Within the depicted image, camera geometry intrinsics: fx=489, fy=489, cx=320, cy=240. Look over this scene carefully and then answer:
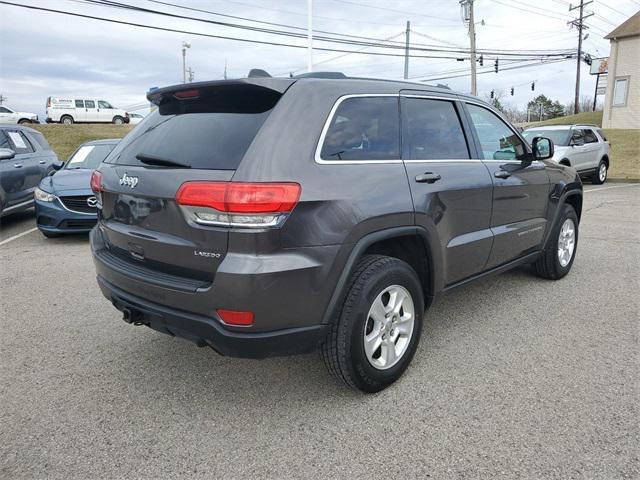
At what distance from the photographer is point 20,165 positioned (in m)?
8.45

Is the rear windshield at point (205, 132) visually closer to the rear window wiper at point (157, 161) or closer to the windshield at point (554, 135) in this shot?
the rear window wiper at point (157, 161)

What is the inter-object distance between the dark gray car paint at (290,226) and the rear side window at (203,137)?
0.24ft

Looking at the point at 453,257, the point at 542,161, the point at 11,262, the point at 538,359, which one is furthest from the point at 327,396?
the point at 11,262

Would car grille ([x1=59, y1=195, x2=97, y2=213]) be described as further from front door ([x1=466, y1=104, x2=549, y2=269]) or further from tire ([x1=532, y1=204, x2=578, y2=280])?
tire ([x1=532, y1=204, x2=578, y2=280])

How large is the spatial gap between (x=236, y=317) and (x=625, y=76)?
112ft

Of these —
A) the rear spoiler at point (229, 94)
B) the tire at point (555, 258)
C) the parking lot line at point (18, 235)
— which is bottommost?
the parking lot line at point (18, 235)

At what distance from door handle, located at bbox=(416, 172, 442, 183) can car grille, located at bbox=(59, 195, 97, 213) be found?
5.52 meters

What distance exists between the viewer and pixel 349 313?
2.63 m

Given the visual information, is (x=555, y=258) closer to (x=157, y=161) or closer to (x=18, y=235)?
(x=157, y=161)

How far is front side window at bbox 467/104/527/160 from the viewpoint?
3.87 m

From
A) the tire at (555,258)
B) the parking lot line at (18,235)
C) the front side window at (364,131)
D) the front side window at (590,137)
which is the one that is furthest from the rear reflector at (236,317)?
the front side window at (590,137)

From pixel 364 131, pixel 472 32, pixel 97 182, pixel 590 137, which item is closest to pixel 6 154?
pixel 97 182

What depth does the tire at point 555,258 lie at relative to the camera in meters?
4.88

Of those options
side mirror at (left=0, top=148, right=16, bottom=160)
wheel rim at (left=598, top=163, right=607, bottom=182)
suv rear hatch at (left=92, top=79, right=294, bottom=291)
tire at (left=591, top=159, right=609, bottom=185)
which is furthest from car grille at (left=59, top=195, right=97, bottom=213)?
wheel rim at (left=598, top=163, right=607, bottom=182)
